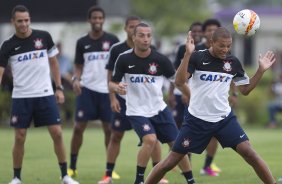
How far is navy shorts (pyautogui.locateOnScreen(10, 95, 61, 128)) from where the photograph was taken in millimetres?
12648

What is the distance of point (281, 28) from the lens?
6519 centimetres

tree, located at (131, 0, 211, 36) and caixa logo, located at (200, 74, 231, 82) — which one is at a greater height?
caixa logo, located at (200, 74, 231, 82)

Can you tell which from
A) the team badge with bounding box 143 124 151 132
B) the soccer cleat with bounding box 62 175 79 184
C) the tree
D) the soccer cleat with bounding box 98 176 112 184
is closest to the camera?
the team badge with bounding box 143 124 151 132

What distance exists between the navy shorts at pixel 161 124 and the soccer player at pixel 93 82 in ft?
6.86

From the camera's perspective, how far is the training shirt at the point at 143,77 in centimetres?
1229

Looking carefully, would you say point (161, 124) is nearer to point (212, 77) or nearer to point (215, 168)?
point (212, 77)

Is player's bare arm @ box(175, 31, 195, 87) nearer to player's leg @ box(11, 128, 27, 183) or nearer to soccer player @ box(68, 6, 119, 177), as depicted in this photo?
player's leg @ box(11, 128, 27, 183)

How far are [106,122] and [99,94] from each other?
0.48 metres

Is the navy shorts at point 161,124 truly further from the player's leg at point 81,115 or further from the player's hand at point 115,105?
the player's leg at point 81,115

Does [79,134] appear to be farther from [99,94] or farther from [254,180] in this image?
[254,180]

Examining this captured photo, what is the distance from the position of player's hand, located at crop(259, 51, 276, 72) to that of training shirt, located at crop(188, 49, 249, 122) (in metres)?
0.36

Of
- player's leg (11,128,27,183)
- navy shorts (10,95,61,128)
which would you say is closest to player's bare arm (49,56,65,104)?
navy shorts (10,95,61,128)

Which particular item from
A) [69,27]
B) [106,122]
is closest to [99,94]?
[106,122]

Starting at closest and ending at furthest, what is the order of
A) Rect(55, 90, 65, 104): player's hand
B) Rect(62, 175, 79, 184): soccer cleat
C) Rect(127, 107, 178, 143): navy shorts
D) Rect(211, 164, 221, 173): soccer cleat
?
1. Rect(127, 107, 178, 143): navy shorts
2. Rect(62, 175, 79, 184): soccer cleat
3. Rect(55, 90, 65, 104): player's hand
4. Rect(211, 164, 221, 173): soccer cleat
